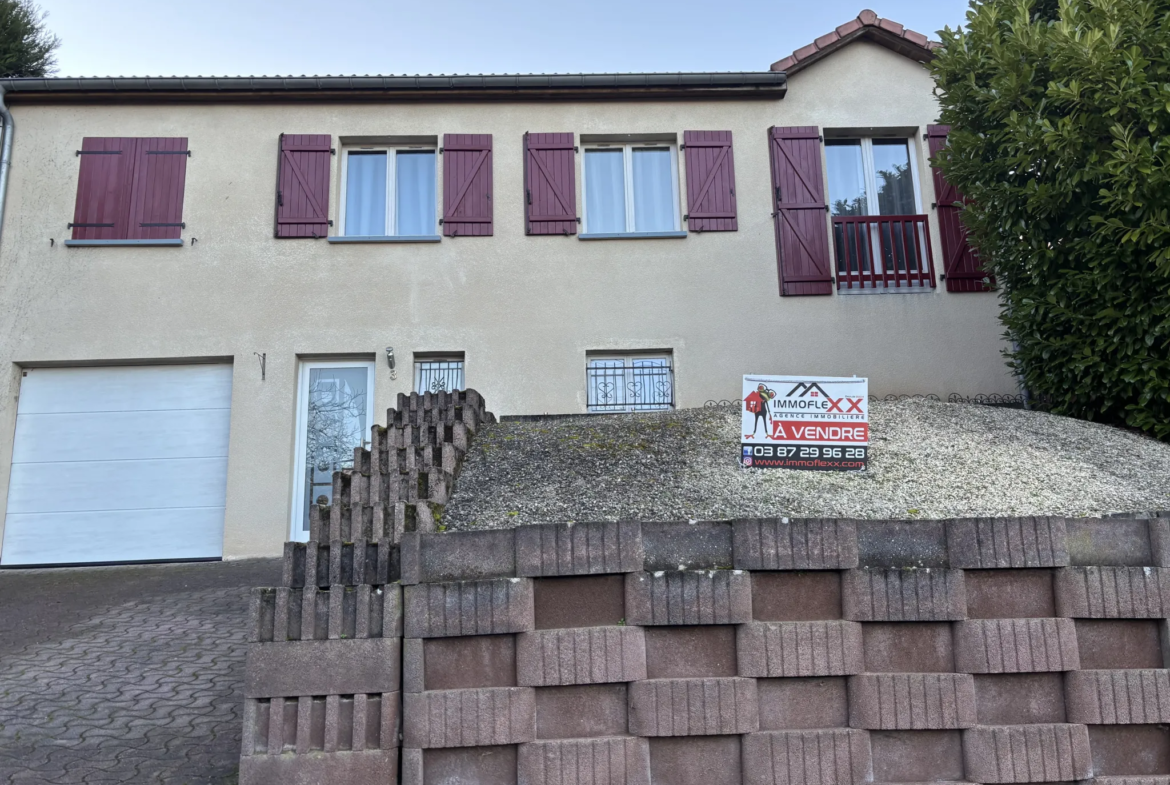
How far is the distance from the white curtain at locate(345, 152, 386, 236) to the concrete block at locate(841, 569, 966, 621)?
801 centimetres

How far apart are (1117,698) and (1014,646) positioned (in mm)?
509

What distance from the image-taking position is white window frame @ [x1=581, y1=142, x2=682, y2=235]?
35.6 ft

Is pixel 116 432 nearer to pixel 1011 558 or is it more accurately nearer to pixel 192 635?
pixel 192 635

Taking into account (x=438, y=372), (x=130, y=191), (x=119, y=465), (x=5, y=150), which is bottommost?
(x=119, y=465)

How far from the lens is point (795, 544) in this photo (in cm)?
415

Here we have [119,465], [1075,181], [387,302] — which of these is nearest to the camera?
[1075,181]

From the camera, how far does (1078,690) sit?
4102 millimetres

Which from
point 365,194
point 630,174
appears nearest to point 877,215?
point 630,174

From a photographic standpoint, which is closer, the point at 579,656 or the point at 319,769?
the point at 319,769

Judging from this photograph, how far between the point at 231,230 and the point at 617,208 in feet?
14.6

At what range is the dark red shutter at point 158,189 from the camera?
10430 millimetres

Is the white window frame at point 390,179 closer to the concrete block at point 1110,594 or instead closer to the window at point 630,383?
the window at point 630,383

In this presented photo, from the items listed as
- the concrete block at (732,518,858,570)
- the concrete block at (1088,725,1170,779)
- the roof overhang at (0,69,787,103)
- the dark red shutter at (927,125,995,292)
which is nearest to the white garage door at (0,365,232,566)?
the roof overhang at (0,69,787,103)

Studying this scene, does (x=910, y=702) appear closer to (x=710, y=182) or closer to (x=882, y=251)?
(x=882, y=251)
